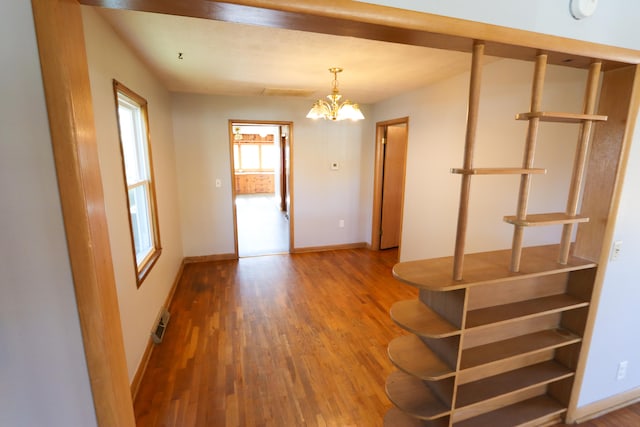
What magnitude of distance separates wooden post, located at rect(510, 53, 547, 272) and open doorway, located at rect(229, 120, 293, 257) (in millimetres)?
3560

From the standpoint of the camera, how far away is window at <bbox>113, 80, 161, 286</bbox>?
244 cm

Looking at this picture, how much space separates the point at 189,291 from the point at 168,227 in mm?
797

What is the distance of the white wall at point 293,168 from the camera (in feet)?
13.5

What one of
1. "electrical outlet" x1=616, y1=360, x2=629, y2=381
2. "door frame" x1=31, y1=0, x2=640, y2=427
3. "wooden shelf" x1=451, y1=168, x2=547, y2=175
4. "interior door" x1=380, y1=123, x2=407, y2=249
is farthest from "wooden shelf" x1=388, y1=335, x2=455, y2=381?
"interior door" x1=380, y1=123, x2=407, y2=249

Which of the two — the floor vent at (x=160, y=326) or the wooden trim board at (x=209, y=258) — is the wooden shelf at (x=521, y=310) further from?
the wooden trim board at (x=209, y=258)

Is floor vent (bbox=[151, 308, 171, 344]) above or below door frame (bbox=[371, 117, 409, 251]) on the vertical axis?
below

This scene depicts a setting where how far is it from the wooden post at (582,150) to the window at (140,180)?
2793 mm

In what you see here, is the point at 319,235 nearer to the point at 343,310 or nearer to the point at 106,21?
the point at 343,310

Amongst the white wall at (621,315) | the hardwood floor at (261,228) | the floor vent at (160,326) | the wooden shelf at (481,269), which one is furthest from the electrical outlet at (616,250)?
the hardwood floor at (261,228)

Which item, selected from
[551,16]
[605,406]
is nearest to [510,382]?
[605,406]

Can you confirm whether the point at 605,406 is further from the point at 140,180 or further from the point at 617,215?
the point at 140,180

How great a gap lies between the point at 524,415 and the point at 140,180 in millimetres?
3338

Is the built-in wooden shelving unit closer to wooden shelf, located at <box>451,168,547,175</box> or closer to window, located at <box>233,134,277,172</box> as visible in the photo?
wooden shelf, located at <box>451,168,547,175</box>

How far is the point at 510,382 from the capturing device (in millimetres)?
1644
